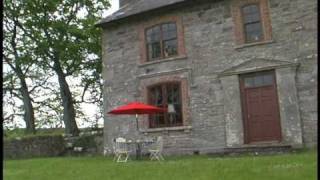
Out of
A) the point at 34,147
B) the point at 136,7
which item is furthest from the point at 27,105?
the point at 136,7

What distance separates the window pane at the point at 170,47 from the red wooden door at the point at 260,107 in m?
3.10

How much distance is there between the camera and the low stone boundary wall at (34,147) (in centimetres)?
2188

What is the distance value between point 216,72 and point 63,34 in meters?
13.8

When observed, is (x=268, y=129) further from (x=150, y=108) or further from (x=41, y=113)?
(x=41, y=113)

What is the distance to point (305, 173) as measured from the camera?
854cm

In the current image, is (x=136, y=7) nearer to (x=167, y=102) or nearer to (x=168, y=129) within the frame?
(x=167, y=102)

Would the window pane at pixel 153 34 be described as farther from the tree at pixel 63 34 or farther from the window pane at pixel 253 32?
the tree at pixel 63 34

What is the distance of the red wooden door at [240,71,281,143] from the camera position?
53.9ft

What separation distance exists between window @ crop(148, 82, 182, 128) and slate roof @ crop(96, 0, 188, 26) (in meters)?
3.05

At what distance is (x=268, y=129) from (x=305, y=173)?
8.06 metres

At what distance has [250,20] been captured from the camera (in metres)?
17.2

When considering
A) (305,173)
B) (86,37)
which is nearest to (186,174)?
(305,173)

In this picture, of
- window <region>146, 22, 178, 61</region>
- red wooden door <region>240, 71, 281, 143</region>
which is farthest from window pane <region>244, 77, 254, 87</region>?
window <region>146, 22, 178, 61</region>

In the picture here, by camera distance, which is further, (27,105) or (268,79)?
(27,105)
